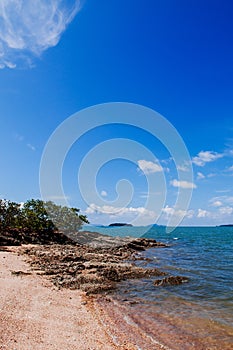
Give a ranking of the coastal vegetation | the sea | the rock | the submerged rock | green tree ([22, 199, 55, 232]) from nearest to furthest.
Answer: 1. the sea
2. the submerged rock
3. the rock
4. the coastal vegetation
5. green tree ([22, 199, 55, 232])

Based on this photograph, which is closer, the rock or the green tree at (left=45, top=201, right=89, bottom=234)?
the rock

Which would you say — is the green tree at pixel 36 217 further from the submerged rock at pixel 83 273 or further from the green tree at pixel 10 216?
the submerged rock at pixel 83 273

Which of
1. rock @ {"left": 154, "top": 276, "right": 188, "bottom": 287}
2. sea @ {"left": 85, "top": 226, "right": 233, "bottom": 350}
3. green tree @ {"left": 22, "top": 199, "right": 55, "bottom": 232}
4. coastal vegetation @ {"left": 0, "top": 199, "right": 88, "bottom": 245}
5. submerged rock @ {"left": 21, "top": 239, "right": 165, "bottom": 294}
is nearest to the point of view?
sea @ {"left": 85, "top": 226, "right": 233, "bottom": 350}

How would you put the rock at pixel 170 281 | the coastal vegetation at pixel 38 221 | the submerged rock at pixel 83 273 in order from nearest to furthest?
the submerged rock at pixel 83 273, the rock at pixel 170 281, the coastal vegetation at pixel 38 221

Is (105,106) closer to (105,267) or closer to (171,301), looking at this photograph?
(105,267)

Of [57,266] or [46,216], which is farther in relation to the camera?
[46,216]

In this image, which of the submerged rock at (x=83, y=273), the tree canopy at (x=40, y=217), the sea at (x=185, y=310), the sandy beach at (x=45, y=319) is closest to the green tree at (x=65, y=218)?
the tree canopy at (x=40, y=217)

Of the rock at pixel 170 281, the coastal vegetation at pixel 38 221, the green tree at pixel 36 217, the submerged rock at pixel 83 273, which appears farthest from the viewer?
the green tree at pixel 36 217

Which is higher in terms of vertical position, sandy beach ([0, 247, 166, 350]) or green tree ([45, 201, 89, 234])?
green tree ([45, 201, 89, 234])

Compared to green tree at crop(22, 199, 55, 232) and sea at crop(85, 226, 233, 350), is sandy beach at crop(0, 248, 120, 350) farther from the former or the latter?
green tree at crop(22, 199, 55, 232)

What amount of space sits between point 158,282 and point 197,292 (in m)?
2.84

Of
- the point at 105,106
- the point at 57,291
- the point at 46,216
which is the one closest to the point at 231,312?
the point at 57,291

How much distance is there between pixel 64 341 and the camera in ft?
29.7

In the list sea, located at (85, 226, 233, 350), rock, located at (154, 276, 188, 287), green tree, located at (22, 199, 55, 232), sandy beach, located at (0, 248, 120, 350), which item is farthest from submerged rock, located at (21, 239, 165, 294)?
green tree, located at (22, 199, 55, 232)
